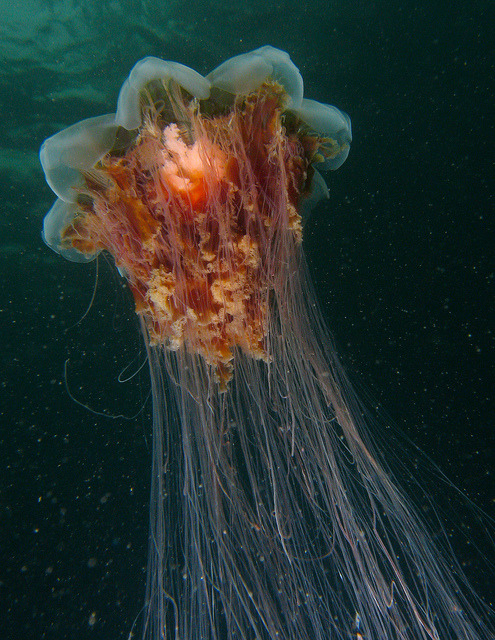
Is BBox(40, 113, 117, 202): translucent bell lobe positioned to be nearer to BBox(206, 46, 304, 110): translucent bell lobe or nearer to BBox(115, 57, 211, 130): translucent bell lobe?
BBox(115, 57, 211, 130): translucent bell lobe

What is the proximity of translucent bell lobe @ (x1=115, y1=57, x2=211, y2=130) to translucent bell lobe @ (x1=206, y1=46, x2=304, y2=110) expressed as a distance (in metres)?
0.13

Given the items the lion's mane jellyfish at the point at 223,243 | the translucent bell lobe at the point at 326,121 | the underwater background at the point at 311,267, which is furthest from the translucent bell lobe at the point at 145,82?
the underwater background at the point at 311,267

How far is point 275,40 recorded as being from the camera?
15.1 feet

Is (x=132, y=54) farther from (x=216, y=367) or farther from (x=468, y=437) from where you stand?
(x=468, y=437)

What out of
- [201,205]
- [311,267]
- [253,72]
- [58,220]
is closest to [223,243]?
[201,205]

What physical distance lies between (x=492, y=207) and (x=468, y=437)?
452 centimetres

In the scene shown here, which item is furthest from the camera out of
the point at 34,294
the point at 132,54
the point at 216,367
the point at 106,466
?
the point at 106,466

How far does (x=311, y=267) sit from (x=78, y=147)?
3.52 metres

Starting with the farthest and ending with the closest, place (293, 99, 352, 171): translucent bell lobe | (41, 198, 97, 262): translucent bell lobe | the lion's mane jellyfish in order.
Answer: (41, 198, 97, 262): translucent bell lobe, (293, 99, 352, 171): translucent bell lobe, the lion's mane jellyfish

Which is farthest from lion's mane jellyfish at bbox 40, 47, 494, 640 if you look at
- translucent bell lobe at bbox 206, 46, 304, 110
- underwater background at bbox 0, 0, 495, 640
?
underwater background at bbox 0, 0, 495, 640

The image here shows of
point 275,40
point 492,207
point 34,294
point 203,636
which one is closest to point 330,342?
point 203,636

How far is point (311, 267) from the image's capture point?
5.12 m

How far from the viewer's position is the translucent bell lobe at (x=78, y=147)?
2.23m

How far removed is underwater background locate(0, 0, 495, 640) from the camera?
4.55 m
